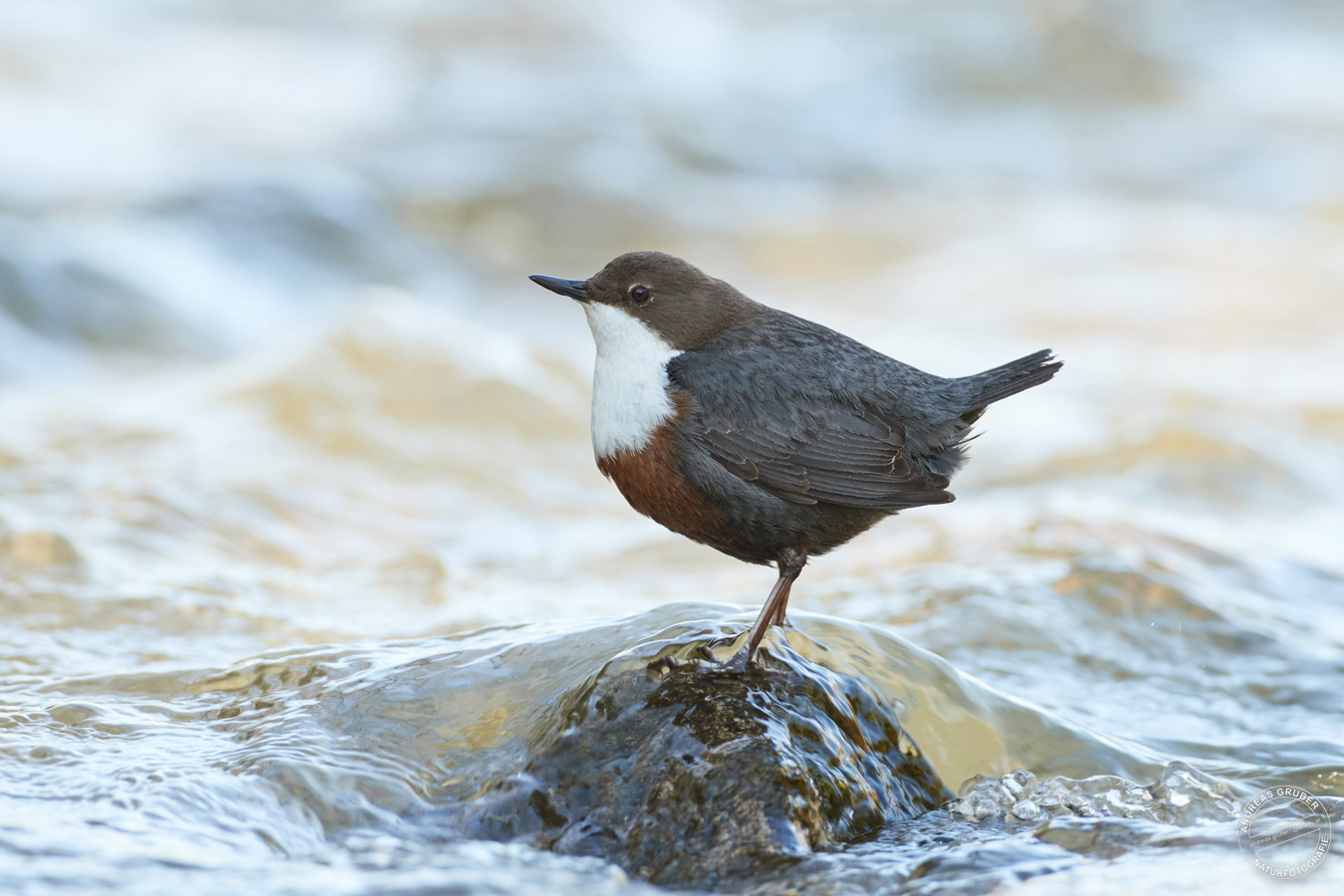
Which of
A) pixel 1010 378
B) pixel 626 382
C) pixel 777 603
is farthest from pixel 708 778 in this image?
pixel 1010 378

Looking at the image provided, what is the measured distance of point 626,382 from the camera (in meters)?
3.37

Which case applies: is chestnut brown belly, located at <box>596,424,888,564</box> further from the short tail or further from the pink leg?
the short tail

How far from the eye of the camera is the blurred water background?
3.06 m

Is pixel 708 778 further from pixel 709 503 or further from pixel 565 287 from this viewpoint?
pixel 565 287

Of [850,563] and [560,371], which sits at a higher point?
[560,371]

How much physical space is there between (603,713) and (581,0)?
16224 millimetres

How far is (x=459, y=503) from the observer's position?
254 inches

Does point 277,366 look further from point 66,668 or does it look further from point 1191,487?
point 1191,487

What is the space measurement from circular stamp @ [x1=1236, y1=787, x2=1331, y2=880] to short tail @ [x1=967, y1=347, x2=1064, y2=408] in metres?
1.15

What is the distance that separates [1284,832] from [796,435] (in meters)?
1.39

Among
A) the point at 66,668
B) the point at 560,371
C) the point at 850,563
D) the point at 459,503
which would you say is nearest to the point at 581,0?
the point at 560,371

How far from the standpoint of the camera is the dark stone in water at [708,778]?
103 inches

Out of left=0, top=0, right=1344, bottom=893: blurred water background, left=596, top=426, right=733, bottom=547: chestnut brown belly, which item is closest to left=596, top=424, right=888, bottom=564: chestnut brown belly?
left=596, top=426, right=733, bottom=547: chestnut brown belly

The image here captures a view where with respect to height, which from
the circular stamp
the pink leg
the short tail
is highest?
the short tail
